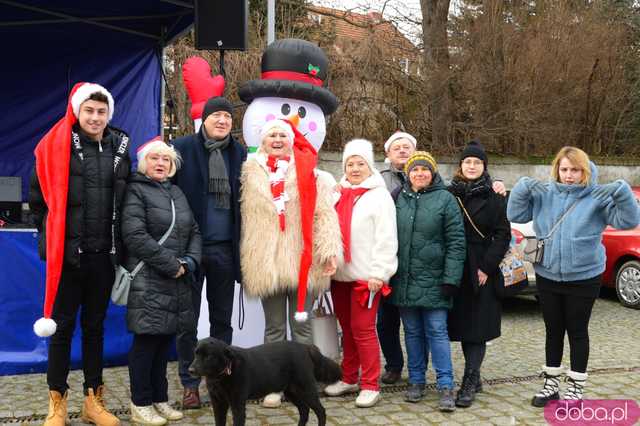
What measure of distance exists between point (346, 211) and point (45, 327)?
1995 millimetres

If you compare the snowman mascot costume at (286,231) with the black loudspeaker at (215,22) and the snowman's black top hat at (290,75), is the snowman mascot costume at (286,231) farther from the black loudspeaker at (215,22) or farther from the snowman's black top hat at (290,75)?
the black loudspeaker at (215,22)

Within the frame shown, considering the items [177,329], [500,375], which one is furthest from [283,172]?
[500,375]

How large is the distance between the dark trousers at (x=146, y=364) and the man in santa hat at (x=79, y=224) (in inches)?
8.2

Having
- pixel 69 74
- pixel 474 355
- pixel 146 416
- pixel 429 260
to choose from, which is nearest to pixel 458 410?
pixel 474 355

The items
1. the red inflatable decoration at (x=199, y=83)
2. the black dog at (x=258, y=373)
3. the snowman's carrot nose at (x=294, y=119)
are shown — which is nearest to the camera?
the black dog at (x=258, y=373)

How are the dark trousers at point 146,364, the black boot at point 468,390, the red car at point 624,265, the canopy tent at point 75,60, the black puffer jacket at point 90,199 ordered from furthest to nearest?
the red car at point 624,265 → the canopy tent at point 75,60 → the black boot at point 468,390 → the dark trousers at point 146,364 → the black puffer jacket at point 90,199

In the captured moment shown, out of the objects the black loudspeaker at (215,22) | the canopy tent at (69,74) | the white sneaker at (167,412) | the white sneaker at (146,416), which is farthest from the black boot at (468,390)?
the canopy tent at (69,74)

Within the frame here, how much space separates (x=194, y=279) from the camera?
4.17 meters

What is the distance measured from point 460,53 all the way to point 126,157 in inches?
428

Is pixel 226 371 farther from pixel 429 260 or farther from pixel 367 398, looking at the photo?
pixel 429 260

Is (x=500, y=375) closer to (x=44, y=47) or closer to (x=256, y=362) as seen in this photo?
(x=256, y=362)

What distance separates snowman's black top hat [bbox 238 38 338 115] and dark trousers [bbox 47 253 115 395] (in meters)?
2.06

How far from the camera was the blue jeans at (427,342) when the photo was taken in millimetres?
4402

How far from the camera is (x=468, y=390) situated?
14.8 feet
